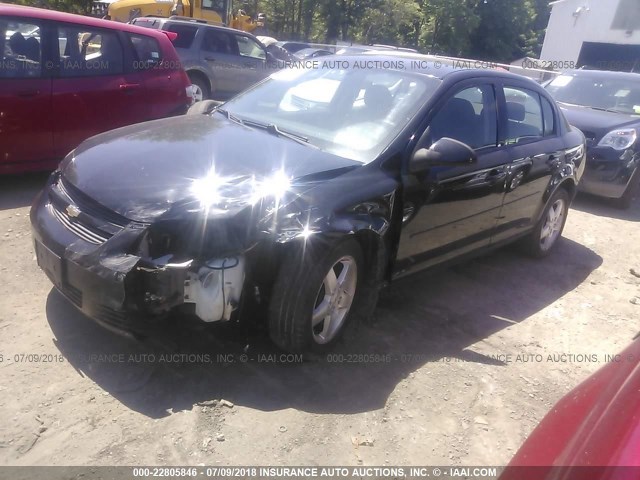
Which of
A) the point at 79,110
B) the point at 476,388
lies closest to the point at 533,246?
the point at 476,388

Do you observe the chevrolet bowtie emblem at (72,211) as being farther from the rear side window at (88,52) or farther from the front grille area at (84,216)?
the rear side window at (88,52)

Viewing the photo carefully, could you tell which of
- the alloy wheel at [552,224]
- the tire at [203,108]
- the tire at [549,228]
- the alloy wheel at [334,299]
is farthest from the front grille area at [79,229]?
the alloy wheel at [552,224]

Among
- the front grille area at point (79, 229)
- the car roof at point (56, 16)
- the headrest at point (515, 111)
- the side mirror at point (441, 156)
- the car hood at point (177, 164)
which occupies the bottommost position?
the front grille area at point (79, 229)

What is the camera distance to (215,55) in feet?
35.9

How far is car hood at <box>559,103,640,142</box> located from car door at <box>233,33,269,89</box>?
609 cm

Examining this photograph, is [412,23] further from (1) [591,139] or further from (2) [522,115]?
(2) [522,115]

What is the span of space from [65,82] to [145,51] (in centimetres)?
109

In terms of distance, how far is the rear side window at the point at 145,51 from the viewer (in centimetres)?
602

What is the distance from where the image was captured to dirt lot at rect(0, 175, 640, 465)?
8.44 feet

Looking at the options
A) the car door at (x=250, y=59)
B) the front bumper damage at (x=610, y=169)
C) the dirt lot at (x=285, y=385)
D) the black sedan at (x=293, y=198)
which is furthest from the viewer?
the car door at (x=250, y=59)

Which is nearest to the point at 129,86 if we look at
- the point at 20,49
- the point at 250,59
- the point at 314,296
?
the point at 20,49

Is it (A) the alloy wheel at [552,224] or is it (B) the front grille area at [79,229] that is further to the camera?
(A) the alloy wheel at [552,224]

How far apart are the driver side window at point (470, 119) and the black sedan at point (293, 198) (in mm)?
14

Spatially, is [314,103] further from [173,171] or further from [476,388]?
[476,388]
